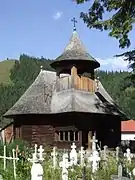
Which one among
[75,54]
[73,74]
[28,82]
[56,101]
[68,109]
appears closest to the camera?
[68,109]

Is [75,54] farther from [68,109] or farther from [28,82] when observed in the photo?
[28,82]

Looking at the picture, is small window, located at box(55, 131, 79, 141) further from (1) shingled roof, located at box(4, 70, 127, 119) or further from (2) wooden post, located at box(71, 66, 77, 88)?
(2) wooden post, located at box(71, 66, 77, 88)

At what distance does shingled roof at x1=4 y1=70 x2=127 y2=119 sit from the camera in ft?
101

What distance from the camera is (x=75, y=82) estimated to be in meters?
32.3

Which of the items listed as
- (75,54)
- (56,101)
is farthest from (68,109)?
(75,54)

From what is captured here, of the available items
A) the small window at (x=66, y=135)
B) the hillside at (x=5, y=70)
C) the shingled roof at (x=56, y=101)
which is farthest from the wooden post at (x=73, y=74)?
the hillside at (x=5, y=70)

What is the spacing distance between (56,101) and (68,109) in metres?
2.66

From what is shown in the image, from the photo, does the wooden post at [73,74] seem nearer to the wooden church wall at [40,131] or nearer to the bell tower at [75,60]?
the bell tower at [75,60]

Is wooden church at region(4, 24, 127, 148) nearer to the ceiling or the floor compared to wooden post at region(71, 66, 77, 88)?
nearer to the floor

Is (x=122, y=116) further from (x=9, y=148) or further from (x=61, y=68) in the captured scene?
(x=9, y=148)

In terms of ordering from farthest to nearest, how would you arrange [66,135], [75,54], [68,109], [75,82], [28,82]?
[28,82] < [75,54] < [75,82] < [66,135] < [68,109]

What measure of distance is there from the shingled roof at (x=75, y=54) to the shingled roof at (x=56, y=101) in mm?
1512

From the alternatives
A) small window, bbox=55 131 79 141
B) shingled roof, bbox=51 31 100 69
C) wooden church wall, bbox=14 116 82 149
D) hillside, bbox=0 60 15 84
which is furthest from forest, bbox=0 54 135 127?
small window, bbox=55 131 79 141

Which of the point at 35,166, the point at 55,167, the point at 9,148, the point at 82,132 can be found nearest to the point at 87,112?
the point at 82,132
